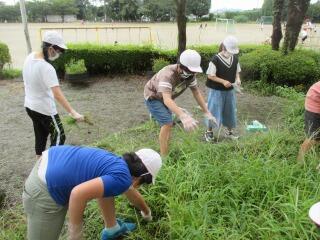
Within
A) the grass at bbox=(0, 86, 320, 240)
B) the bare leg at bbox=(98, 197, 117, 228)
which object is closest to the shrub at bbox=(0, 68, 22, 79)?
the grass at bbox=(0, 86, 320, 240)

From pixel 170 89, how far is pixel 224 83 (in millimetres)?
1249

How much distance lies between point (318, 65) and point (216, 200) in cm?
683

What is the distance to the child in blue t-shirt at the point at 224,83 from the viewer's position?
4.78m

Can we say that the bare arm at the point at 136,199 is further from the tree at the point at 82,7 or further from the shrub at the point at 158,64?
the tree at the point at 82,7

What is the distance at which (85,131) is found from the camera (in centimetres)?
580

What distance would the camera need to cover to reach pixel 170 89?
3.73m

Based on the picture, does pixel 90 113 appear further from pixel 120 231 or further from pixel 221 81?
pixel 120 231

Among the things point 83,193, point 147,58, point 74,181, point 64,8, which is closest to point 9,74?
point 147,58

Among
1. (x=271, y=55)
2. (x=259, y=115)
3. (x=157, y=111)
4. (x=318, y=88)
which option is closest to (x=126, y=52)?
(x=271, y=55)

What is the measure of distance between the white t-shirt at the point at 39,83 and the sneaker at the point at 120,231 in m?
1.52

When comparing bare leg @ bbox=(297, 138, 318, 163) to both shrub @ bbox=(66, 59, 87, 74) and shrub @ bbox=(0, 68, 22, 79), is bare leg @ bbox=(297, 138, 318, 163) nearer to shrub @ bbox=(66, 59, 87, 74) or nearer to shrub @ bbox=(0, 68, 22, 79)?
shrub @ bbox=(66, 59, 87, 74)

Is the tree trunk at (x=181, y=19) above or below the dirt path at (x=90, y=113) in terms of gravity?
above

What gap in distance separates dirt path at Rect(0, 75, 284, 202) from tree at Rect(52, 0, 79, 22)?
48824 millimetres

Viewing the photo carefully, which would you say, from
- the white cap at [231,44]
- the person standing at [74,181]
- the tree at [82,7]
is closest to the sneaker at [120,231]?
the person standing at [74,181]
